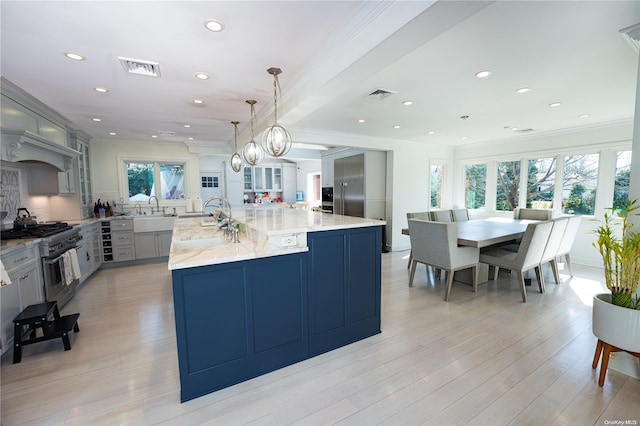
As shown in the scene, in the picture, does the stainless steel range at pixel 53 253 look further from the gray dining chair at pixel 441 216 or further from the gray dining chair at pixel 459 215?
the gray dining chair at pixel 459 215

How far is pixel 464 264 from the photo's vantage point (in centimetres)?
351

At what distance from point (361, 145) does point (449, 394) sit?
4620mm

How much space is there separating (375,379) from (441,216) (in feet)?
11.7

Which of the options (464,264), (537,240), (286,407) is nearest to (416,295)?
(464,264)

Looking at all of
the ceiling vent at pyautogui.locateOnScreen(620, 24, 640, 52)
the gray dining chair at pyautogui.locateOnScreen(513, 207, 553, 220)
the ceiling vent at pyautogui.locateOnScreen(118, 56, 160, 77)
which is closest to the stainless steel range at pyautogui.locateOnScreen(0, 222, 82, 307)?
the ceiling vent at pyautogui.locateOnScreen(118, 56, 160, 77)

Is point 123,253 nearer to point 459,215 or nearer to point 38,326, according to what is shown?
point 38,326

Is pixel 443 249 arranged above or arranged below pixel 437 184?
below

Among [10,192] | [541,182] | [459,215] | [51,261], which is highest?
[541,182]

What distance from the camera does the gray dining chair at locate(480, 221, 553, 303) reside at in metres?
3.22

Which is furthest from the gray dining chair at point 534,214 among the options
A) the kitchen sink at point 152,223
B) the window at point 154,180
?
the window at point 154,180

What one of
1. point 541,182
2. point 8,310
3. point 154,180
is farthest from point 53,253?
point 541,182

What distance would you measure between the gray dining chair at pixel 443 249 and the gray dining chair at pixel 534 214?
8.27 feet

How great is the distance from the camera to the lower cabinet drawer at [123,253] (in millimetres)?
5039

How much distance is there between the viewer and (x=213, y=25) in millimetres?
1854
